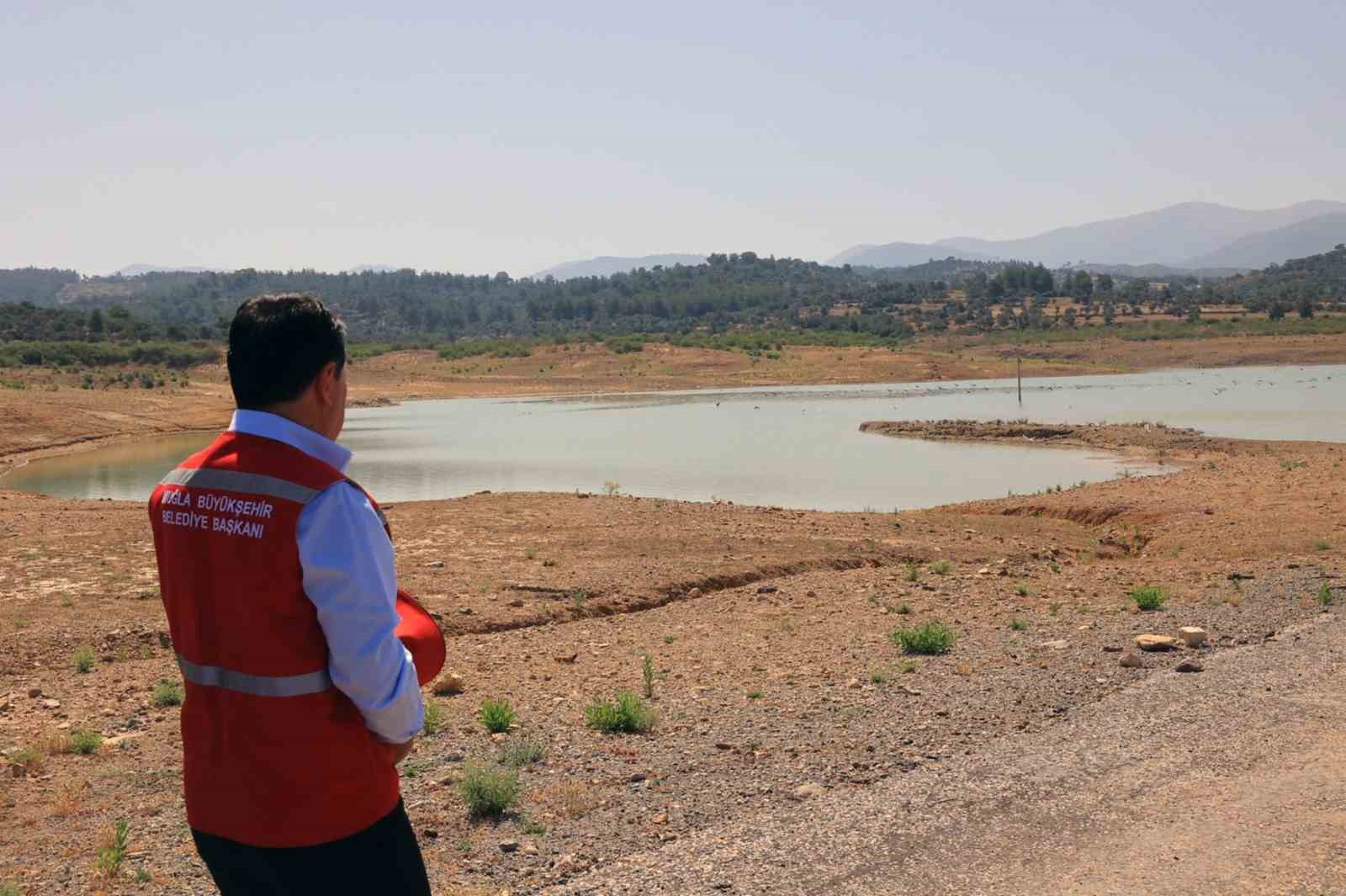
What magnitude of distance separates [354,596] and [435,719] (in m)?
5.41

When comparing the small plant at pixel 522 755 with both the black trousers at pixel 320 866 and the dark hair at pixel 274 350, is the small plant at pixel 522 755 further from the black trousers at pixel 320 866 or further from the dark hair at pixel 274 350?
the dark hair at pixel 274 350

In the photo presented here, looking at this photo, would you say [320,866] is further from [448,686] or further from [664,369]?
[664,369]

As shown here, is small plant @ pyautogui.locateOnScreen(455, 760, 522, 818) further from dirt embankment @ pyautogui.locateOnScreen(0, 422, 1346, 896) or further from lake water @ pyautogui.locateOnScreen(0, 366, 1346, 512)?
lake water @ pyautogui.locateOnScreen(0, 366, 1346, 512)

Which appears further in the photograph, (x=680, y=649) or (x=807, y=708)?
(x=680, y=649)

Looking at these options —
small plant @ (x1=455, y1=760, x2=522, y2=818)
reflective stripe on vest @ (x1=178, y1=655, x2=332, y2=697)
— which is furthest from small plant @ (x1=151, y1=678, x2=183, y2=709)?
reflective stripe on vest @ (x1=178, y1=655, x2=332, y2=697)

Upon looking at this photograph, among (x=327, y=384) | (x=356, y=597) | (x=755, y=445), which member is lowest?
(x=755, y=445)

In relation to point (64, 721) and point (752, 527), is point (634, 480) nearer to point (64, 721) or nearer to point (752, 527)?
point (752, 527)

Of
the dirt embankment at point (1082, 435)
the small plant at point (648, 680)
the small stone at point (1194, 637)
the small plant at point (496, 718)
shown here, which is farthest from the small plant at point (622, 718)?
the dirt embankment at point (1082, 435)

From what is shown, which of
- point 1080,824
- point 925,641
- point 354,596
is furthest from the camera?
point 925,641

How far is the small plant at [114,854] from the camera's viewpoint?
543 centimetres

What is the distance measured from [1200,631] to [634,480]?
22385 mm

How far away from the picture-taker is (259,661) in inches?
108

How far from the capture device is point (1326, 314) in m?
108

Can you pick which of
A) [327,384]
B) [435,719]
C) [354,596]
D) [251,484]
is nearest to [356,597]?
[354,596]
